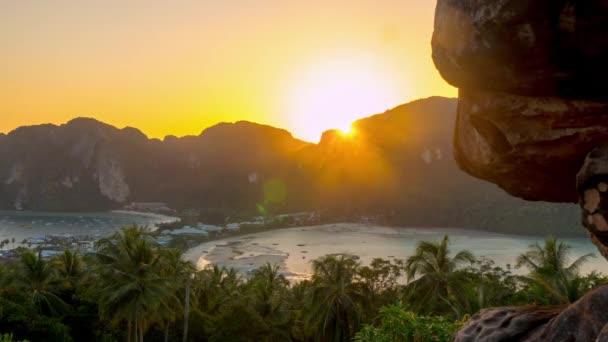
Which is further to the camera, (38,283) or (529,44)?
(38,283)

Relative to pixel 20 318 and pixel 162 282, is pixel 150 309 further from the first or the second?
pixel 20 318

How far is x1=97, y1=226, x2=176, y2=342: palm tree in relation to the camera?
2305 centimetres

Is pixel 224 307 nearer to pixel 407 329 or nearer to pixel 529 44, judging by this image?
pixel 407 329

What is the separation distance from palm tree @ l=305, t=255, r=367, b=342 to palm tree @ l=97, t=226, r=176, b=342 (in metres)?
8.37

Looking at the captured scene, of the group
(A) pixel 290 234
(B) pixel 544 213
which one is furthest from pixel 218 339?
(B) pixel 544 213

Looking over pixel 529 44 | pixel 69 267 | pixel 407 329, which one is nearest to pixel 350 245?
pixel 69 267

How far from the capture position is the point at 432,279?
25969mm

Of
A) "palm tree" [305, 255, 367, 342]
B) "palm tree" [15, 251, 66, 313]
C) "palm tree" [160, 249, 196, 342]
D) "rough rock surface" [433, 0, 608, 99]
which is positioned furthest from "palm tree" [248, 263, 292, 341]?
"rough rock surface" [433, 0, 608, 99]

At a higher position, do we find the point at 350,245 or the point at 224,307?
the point at 224,307

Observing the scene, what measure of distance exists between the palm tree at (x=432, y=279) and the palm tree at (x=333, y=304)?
344cm

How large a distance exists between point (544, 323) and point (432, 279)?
62.2 ft

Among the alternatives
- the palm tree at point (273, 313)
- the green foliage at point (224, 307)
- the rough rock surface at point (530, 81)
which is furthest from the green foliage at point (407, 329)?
the palm tree at point (273, 313)

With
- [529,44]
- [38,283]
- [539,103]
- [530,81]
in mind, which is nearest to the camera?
[529,44]

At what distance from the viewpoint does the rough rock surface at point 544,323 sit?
652 centimetres
